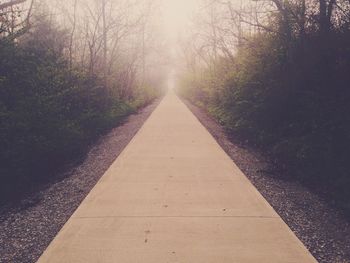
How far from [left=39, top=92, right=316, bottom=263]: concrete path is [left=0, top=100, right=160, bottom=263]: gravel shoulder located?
0.67 feet

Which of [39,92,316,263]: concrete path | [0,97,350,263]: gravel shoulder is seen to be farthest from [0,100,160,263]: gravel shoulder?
[39,92,316,263]: concrete path

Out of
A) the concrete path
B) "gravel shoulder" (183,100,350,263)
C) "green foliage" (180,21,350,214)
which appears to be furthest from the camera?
"green foliage" (180,21,350,214)

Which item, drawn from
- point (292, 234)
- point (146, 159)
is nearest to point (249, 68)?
point (146, 159)

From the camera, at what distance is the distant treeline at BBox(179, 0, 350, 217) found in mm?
6105

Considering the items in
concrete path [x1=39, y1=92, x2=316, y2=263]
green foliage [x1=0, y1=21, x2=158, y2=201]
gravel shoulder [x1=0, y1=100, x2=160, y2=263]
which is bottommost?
concrete path [x1=39, y1=92, x2=316, y2=263]

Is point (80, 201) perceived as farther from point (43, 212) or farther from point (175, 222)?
point (175, 222)

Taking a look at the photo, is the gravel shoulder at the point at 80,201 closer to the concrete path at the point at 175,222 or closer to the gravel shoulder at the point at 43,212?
the gravel shoulder at the point at 43,212

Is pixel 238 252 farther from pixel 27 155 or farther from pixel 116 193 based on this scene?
pixel 27 155

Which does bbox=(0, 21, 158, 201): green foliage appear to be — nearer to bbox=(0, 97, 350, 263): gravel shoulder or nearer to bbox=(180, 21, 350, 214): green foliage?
bbox=(0, 97, 350, 263): gravel shoulder

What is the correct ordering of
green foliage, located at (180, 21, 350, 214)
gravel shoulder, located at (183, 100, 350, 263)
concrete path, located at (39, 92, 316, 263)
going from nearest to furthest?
concrete path, located at (39, 92, 316, 263) → gravel shoulder, located at (183, 100, 350, 263) → green foliage, located at (180, 21, 350, 214)

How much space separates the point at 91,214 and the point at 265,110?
18.3 feet

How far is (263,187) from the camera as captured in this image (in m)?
5.84

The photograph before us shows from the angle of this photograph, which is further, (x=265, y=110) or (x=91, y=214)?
(x=265, y=110)

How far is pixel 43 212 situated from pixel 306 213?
371cm
